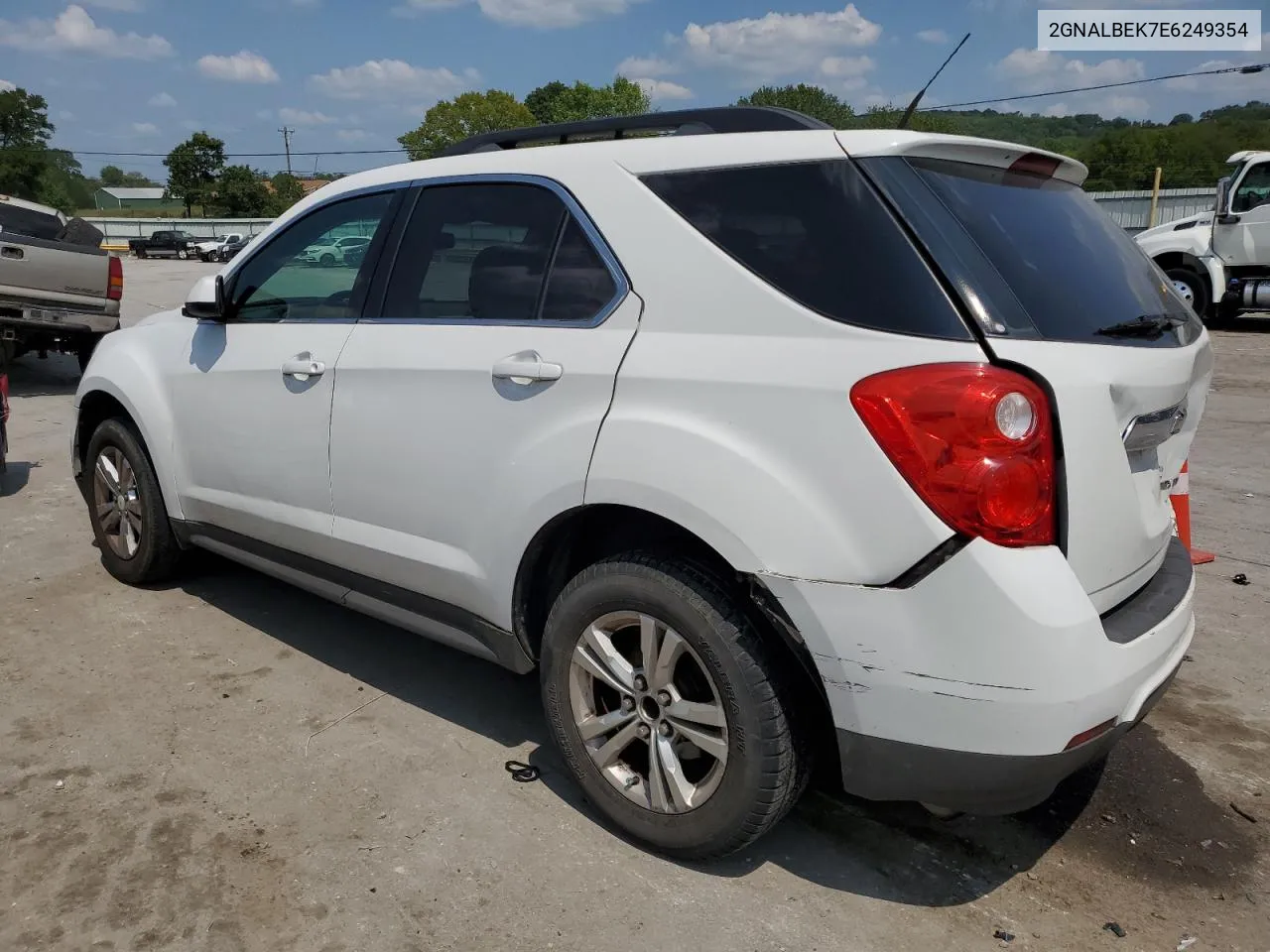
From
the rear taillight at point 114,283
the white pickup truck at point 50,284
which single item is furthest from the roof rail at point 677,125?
the rear taillight at point 114,283

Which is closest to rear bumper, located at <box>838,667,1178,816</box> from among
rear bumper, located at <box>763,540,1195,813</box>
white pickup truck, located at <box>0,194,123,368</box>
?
rear bumper, located at <box>763,540,1195,813</box>

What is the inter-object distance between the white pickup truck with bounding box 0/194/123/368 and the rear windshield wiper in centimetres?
1038

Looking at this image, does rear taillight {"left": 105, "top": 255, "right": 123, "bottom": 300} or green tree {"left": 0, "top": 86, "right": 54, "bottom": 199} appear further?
green tree {"left": 0, "top": 86, "right": 54, "bottom": 199}

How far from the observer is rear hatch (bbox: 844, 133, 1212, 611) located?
7.01 ft

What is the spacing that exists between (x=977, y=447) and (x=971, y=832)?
4.39ft

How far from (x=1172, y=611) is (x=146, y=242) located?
65.4m

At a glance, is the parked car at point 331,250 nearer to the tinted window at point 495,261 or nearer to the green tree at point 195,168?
the tinted window at point 495,261

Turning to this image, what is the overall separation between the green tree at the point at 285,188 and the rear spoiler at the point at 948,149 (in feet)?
295

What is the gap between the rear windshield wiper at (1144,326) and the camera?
7.86ft

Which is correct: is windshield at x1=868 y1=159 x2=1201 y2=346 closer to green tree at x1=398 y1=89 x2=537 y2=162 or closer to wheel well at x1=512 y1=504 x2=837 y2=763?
wheel well at x1=512 y1=504 x2=837 y2=763

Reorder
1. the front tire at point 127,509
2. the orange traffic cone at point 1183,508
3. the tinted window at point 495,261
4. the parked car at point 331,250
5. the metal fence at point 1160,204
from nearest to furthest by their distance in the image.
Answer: the tinted window at point 495,261 → the orange traffic cone at point 1183,508 → the parked car at point 331,250 → the front tire at point 127,509 → the metal fence at point 1160,204

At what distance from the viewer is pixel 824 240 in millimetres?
2326

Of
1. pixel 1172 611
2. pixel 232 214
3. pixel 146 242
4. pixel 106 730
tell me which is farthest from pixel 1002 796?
pixel 232 214

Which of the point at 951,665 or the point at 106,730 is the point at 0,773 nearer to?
the point at 106,730
